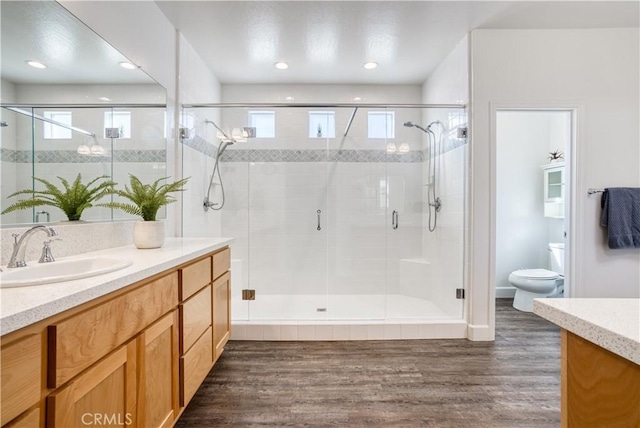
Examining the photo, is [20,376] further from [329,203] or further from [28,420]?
[329,203]

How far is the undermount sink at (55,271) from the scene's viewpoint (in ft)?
2.84

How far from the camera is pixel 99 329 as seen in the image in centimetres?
88

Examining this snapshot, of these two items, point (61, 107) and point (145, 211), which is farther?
point (145, 211)

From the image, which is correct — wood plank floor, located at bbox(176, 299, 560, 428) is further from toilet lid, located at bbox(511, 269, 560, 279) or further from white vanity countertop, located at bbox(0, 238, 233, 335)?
white vanity countertop, located at bbox(0, 238, 233, 335)

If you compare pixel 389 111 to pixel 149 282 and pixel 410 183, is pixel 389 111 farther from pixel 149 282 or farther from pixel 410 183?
pixel 149 282

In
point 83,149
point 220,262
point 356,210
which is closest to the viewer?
point 83,149

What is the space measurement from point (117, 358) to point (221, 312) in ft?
3.37

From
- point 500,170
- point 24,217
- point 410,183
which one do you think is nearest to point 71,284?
point 24,217

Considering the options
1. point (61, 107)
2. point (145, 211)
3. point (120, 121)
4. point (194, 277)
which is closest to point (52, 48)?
point (61, 107)

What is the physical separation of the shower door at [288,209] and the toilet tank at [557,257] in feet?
8.58

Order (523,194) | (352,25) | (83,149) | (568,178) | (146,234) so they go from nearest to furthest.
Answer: (83,149)
(146,234)
(352,25)
(568,178)
(523,194)

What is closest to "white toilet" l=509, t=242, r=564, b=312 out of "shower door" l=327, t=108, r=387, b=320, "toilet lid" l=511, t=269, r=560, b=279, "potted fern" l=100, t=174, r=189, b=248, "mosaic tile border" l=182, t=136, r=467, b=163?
"toilet lid" l=511, t=269, r=560, b=279

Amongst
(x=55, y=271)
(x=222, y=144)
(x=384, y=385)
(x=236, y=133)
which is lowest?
(x=384, y=385)

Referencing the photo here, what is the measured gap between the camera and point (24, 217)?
1224 millimetres
